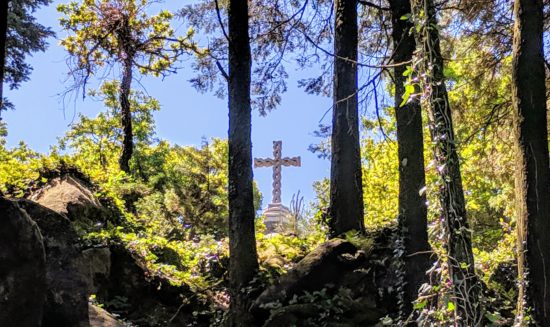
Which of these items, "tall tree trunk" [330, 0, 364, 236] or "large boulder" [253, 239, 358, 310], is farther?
"tall tree trunk" [330, 0, 364, 236]

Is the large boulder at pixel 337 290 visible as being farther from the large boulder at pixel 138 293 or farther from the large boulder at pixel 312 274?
the large boulder at pixel 138 293

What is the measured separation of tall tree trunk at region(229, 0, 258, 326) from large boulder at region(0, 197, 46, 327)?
3.17m

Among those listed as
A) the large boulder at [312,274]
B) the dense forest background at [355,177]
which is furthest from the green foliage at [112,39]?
the large boulder at [312,274]

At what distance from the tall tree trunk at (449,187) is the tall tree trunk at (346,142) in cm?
476

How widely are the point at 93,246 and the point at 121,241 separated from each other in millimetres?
586

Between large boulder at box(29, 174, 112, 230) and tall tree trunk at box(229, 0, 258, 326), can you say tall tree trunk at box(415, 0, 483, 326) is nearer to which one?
tall tree trunk at box(229, 0, 258, 326)

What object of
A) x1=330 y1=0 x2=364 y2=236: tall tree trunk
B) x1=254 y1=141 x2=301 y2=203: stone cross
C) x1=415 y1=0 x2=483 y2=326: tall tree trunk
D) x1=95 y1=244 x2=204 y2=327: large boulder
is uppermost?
x1=254 y1=141 x2=301 y2=203: stone cross

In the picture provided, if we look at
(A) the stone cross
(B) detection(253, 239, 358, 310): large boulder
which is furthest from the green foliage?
(A) the stone cross

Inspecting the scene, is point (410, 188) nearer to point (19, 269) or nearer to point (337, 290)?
point (337, 290)

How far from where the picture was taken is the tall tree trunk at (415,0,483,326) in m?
1.99

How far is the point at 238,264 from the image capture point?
20.0ft

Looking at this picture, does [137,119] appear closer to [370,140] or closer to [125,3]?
[370,140]

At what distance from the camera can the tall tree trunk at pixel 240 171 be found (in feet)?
19.9

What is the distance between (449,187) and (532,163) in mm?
2839
